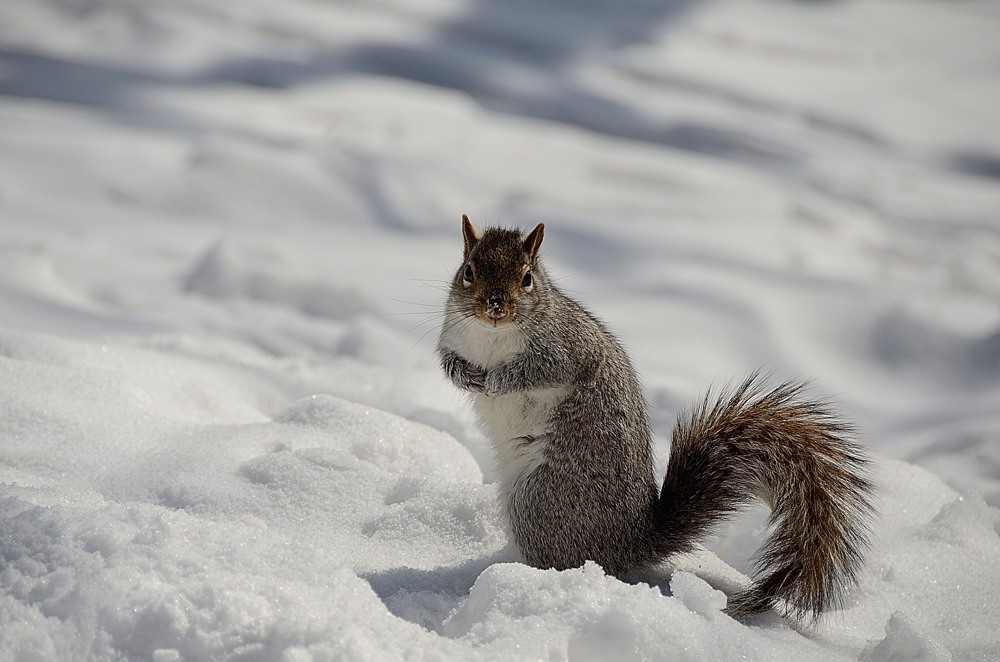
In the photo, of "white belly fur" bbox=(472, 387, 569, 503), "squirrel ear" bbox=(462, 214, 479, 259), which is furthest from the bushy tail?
"squirrel ear" bbox=(462, 214, 479, 259)

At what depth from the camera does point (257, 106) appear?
4.97 meters

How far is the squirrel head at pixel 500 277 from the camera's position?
1929 mm

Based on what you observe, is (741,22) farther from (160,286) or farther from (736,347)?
(160,286)

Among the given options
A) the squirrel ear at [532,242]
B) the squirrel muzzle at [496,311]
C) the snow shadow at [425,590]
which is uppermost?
the squirrel ear at [532,242]

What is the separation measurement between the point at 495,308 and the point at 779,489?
2.06 feet

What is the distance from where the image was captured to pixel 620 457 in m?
1.86

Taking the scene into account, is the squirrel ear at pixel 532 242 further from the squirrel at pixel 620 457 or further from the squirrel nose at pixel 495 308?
the squirrel nose at pixel 495 308

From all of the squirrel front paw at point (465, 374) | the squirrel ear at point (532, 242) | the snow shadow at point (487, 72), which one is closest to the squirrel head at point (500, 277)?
the squirrel ear at point (532, 242)

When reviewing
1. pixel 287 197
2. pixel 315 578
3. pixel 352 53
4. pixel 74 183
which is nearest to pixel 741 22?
pixel 352 53

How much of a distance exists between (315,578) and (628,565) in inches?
25.4

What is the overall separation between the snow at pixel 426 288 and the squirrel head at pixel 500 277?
40 cm

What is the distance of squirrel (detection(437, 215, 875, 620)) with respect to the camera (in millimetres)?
1739

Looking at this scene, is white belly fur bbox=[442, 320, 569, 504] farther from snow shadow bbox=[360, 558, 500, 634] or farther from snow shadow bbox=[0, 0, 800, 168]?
snow shadow bbox=[0, 0, 800, 168]

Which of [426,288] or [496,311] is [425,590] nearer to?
[496,311]
